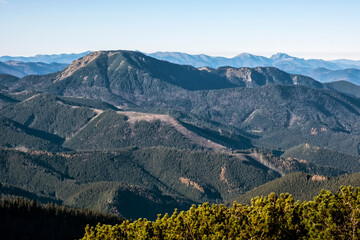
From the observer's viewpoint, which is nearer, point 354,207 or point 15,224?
point 354,207

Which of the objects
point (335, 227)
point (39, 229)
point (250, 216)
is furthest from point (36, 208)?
point (335, 227)

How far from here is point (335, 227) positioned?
65562mm

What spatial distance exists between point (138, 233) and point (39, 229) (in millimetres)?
89702

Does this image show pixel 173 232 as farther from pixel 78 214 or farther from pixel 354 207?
pixel 78 214

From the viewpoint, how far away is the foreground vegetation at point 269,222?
2635 inches

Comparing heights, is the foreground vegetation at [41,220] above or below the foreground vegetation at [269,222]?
below

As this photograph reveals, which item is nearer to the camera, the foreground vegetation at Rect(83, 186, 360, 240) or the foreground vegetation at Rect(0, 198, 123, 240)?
the foreground vegetation at Rect(83, 186, 360, 240)

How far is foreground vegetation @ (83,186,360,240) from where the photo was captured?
2635 inches

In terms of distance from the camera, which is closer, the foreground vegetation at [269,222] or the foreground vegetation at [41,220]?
the foreground vegetation at [269,222]

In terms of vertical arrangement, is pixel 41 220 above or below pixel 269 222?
below

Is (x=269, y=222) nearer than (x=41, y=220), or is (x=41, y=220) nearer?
(x=269, y=222)

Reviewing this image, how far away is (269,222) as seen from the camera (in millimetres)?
67375

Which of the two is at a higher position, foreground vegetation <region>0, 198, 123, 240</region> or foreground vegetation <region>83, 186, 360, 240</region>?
foreground vegetation <region>83, 186, 360, 240</region>

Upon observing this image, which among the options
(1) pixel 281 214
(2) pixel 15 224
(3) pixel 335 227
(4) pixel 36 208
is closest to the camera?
(3) pixel 335 227
